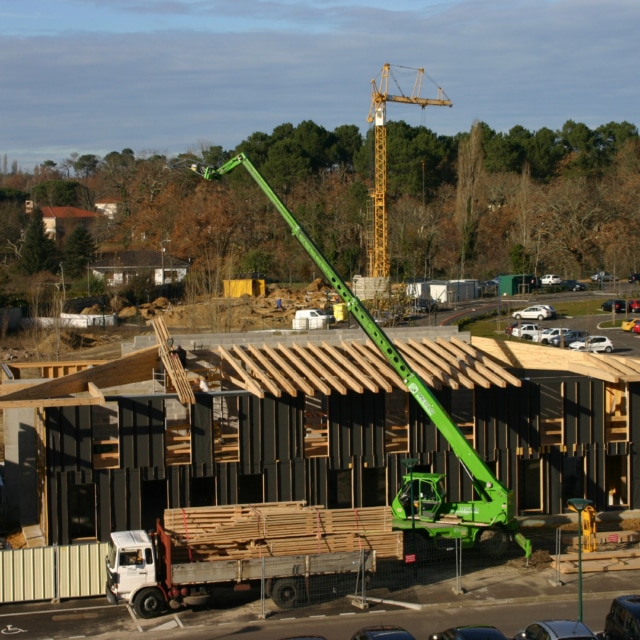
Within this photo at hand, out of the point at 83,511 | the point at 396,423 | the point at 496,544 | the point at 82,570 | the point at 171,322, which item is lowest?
the point at 496,544

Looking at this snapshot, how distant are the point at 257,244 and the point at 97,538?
249 feet

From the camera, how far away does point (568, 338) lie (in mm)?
56875

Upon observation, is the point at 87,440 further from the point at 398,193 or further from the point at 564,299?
the point at 398,193

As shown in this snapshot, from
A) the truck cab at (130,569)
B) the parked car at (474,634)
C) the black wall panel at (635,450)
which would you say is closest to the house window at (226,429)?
the truck cab at (130,569)

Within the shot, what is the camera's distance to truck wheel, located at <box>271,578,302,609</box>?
19.6 meters

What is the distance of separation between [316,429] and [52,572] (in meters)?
8.70

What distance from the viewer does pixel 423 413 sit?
25.3m

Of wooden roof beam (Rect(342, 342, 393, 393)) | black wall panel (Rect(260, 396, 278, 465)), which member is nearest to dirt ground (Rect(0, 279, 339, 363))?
wooden roof beam (Rect(342, 342, 393, 393))

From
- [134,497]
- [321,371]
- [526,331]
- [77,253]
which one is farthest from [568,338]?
[77,253]

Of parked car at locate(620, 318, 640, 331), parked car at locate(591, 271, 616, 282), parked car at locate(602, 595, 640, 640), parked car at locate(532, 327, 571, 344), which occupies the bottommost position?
parked car at locate(602, 595, 640, 640)

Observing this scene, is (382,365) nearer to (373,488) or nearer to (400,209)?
(373,488)

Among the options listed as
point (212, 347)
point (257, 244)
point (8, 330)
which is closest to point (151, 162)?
point (257, 244)

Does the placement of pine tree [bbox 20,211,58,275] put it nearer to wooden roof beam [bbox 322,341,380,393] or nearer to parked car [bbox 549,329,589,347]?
parked car [bbox 549,329,589,347]

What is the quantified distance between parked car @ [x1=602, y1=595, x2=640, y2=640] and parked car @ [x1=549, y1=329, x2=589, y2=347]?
129 feet
